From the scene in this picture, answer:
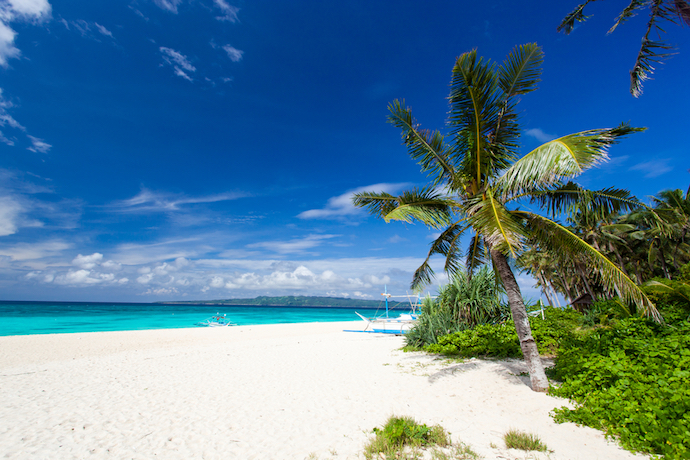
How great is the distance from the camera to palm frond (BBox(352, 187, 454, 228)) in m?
5.71

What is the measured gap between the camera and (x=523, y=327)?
5637 mm

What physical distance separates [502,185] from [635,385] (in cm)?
326

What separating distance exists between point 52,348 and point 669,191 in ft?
123

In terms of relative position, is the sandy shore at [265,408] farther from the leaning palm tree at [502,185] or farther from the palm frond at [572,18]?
the palm frond at [572,18]

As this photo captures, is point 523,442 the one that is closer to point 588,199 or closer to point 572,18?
point 588,199

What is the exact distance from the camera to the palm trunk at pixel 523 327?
17.6ft

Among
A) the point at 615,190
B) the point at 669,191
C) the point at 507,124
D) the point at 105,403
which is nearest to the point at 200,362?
the point at 105,403

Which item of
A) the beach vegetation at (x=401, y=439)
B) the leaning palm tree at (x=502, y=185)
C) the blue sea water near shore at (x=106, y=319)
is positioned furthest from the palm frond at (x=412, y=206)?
the blue sea water near shore at (x=106, y=319)

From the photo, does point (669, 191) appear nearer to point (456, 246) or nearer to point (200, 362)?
point (456, 246)

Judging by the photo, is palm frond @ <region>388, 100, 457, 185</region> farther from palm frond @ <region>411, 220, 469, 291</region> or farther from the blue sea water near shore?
the blue sea water near shore

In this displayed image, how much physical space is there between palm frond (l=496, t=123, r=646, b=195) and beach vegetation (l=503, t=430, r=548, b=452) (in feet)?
10.6

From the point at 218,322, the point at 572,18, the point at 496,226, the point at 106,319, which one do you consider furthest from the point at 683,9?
the point at 106,319

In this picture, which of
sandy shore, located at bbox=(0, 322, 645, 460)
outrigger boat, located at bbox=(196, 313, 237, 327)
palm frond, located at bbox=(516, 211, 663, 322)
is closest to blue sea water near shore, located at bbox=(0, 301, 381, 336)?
outrigger boat, located at bbox=(196, 313, 237, 327)

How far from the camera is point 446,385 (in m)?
5.98
